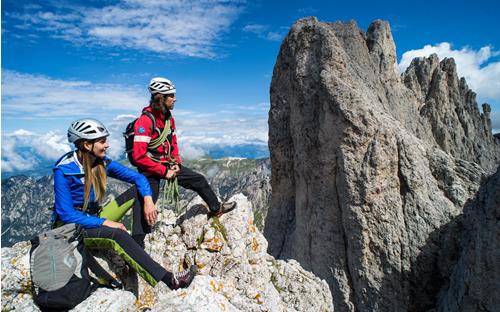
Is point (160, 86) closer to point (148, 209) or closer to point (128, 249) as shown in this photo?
point (148, 209)

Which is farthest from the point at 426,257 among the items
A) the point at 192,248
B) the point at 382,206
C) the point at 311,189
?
the point at 192,248

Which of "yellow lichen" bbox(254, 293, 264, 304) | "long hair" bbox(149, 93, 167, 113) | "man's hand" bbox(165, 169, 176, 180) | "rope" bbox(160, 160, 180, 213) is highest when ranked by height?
"long hair" bbox(149, 93, 167, 113)

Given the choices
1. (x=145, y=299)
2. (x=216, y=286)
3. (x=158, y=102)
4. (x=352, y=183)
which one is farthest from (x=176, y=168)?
(x=352, y=183)

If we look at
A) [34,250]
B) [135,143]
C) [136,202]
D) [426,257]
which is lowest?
[426,257]

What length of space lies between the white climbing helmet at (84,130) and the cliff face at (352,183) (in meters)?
17.0

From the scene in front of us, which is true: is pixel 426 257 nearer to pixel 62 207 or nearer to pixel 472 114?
pixel 62 207

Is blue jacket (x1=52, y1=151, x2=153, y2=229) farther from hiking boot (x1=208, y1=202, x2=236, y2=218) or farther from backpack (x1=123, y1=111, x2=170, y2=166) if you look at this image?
hiking boot (x1=208, y1=202, x2=236, y2=218)

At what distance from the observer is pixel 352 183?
2208cm

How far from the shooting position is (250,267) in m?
12.7

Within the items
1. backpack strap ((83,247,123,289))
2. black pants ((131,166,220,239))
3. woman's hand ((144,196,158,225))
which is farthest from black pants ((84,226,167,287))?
black pants ((131,166,220,239))

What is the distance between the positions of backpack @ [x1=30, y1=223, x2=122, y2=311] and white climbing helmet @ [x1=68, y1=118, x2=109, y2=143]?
225 centimetres

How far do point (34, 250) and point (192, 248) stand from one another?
17.9 ft

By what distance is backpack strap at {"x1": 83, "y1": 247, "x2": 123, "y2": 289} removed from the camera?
9.28 meters

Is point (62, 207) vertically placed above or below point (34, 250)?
above
